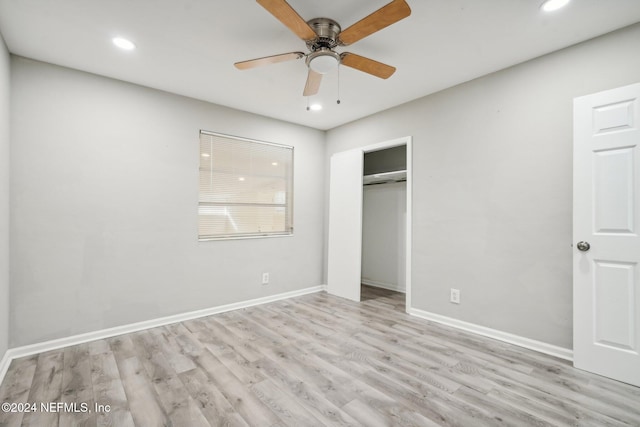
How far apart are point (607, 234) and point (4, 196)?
4686 millimetres

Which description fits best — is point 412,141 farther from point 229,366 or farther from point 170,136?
point 229,366

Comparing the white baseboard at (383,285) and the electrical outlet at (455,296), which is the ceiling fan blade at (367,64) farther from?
the white baseboard at (383,285)

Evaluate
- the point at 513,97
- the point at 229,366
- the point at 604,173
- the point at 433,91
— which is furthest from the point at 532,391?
the point at 433,91

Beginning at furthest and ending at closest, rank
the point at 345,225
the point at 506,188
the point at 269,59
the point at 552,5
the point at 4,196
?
the point at 345,225 → the point at 506,188 → the point at 4,196 → the point at 269,59 → the point at 552,5

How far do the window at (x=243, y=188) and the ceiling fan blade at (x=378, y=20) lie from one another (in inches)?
87.0

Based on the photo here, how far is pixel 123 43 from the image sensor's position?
2.42 m

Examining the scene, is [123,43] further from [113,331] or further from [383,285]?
[383,285]

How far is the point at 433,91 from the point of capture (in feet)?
11.0

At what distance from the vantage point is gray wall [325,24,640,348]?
2484mm

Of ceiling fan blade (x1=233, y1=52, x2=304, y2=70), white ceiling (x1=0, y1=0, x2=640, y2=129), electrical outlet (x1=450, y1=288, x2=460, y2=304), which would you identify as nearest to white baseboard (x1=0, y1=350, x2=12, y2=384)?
white ceiling (x1=0, y1=0, x2=640, y2=129)

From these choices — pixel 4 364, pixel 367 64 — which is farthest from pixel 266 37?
pixel 4 364

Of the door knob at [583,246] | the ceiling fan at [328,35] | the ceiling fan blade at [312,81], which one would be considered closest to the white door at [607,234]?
the door knob at [583,246]

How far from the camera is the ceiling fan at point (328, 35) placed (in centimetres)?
172

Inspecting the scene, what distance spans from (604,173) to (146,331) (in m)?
4.31
